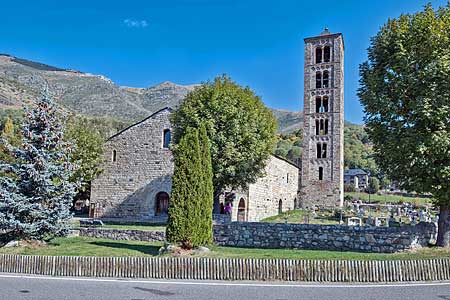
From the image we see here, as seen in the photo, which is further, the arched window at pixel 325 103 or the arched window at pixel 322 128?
the arched window at pixel 322 128

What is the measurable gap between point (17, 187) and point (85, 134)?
15.3 meters

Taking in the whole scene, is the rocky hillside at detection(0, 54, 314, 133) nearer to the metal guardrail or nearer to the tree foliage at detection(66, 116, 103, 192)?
the tree foliage at detection(66, 116, 103, 192)

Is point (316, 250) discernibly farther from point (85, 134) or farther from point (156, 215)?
point (85, 134)

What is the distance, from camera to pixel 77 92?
334 feet

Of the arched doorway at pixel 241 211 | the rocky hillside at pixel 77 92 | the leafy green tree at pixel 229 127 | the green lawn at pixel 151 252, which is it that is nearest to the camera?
the green lawn at pixel 151 252

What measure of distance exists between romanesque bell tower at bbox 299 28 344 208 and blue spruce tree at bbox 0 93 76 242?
1173 inches

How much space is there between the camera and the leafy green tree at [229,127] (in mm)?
21688

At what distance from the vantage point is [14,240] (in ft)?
50.5

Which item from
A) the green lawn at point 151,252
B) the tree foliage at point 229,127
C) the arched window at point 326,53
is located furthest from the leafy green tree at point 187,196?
the arched window at point 326,53

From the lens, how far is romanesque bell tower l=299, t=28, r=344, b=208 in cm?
4150

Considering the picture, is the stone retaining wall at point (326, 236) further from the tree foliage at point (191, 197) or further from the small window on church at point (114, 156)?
the small window on church at point (114, 156)

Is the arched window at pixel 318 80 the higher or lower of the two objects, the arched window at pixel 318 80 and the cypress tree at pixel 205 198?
the higher

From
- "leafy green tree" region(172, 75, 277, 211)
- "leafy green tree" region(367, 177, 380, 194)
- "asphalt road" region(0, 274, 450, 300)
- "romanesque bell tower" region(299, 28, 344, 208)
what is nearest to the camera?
"asphalt road" region(0, 274, 450, 300)

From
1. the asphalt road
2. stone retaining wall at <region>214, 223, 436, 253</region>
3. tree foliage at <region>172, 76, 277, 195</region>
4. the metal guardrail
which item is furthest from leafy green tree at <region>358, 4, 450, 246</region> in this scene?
tree foliage at <region>172, 76, 277, 195</region>
